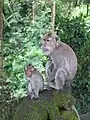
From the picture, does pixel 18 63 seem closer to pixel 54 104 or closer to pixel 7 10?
pixel 7 10

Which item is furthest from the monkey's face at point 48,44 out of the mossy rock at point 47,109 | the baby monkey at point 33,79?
the mossy rock at point 47,109

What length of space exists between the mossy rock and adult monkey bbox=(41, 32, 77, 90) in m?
0.74

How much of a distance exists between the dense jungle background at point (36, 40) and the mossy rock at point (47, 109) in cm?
282

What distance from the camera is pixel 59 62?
4613 mm

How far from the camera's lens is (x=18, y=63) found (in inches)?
316

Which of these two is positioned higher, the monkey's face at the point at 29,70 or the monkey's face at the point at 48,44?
the monkey's face at the point at 48,44

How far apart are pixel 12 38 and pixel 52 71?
218 inches

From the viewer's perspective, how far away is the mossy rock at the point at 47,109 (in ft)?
11.2

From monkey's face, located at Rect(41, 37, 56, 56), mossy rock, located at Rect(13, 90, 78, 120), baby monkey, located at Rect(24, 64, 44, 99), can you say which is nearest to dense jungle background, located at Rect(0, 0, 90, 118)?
monkey's face, located at Rect(41, 37, 56, 56)

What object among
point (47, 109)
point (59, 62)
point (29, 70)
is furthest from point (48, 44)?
point (47, 109)

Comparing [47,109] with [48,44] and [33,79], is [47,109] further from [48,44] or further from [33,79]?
[48,44]

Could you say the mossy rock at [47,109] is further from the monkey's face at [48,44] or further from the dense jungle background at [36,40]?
the dense jungle background at [36,40]

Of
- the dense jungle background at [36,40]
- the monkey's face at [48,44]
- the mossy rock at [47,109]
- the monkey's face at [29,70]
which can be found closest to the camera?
the mossy rock at [47,109]

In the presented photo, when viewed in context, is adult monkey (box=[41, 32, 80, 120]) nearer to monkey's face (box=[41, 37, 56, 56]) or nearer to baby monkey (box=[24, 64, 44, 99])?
monkey's face (box=[41, 37, 56, 56])
